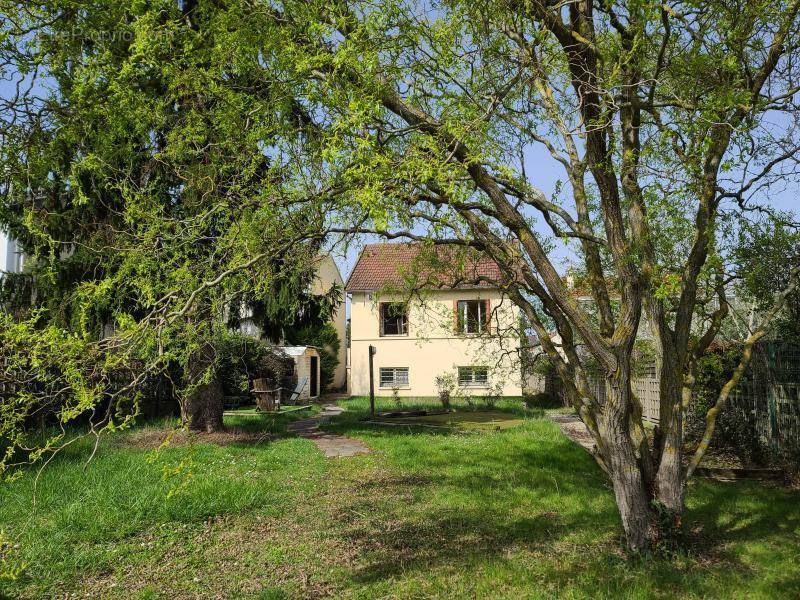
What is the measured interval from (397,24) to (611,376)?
4.00 m

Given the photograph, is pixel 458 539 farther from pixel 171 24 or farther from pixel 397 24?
pixel 171 24

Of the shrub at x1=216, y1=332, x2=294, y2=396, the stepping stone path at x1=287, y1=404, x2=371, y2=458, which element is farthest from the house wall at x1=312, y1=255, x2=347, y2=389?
the stepping stone path at x1=287, y1=404, x2=371, y2=458

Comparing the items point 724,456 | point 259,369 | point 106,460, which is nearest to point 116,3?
point 106,460

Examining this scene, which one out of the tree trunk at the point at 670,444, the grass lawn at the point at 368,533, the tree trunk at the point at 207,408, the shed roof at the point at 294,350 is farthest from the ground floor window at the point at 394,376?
the tree trunk at the point at 670,444

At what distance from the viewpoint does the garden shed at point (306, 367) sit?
26495 mm

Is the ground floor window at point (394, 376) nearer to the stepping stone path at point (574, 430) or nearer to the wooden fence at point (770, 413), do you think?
the stepping stone path at point (574, 430)

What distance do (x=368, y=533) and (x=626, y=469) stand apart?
112 inches

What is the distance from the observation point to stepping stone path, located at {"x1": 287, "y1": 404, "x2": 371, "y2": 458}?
11.7 m

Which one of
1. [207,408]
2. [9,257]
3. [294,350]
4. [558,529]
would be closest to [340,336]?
[294,350]

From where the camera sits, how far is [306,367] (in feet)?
90.7

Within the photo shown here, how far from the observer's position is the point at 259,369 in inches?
879

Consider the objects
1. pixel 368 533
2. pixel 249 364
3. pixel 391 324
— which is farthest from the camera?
pixel 391 324

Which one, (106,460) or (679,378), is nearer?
(679,378)

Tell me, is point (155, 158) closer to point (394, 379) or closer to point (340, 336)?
point (394, 379)
